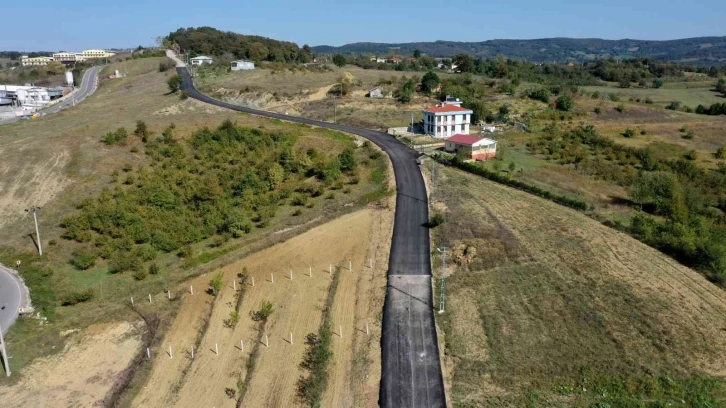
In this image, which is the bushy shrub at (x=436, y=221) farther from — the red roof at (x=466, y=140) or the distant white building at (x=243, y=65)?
the distant white building at (x=243, y=65)

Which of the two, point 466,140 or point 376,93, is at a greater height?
point 376,93

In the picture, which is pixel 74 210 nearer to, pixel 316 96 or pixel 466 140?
pixel 466 140

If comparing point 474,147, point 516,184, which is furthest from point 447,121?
point 516,184

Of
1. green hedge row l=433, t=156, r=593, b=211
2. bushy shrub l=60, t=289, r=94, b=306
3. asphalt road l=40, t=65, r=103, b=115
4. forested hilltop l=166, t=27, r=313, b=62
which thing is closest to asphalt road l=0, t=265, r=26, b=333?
bushy shrub l=60, t=289, r=94, b=306

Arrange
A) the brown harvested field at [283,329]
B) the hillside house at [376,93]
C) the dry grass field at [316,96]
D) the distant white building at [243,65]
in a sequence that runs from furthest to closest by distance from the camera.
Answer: the distant white building at [243,65], the hillside house at [376,93], the dry grass field at [316,96], the brown harvested field at [283,329]

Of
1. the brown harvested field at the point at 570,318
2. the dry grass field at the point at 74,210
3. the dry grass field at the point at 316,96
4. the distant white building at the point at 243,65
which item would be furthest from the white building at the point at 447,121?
the distant white building at the point at 243,65

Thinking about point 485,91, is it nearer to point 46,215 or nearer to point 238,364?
point 46,215
